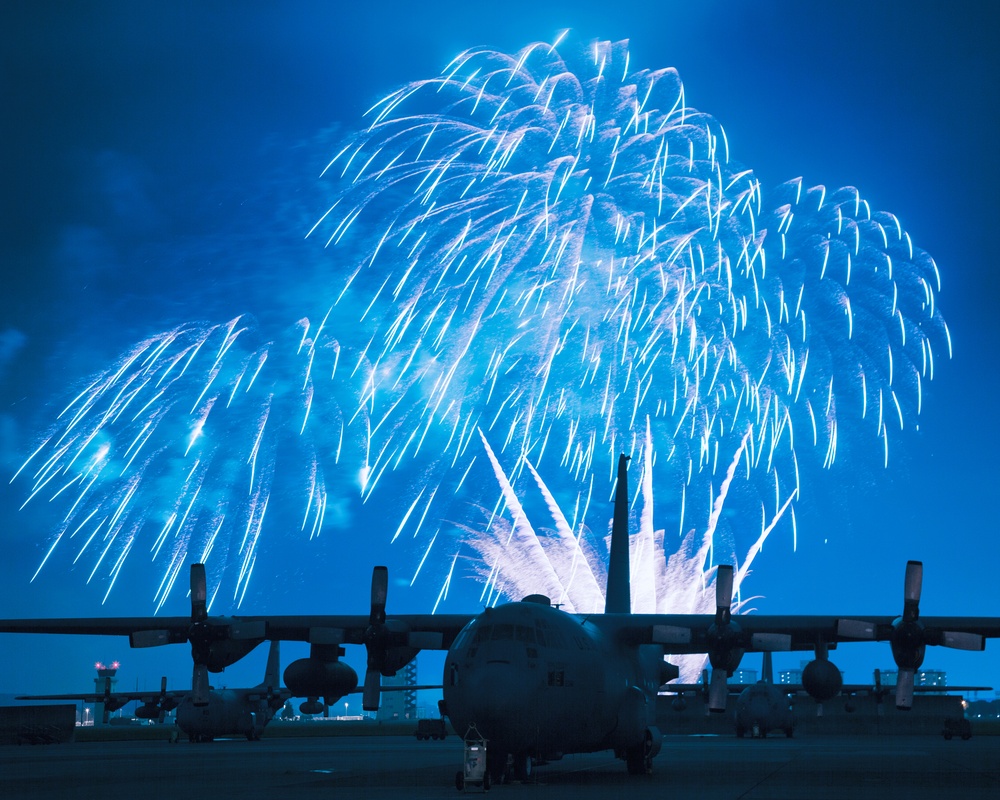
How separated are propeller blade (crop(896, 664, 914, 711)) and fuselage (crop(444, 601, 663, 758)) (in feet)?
23.7

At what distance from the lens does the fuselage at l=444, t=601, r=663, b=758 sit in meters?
22.3

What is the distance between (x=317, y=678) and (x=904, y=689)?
53.8 ft

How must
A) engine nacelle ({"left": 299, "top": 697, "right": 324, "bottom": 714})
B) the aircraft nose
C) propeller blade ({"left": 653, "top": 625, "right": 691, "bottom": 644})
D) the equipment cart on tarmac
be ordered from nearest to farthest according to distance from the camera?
1. the equipment cart on tarmac
2. the aircraft nose
3. propeller blade ({"left": 653, "top": 625, "right": 691, "bottom": 644})
4. engine nacelle ({"left": 299, "top": 697, "right": 324, "bottom": 714})

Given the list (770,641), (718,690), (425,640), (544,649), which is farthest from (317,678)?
(770,641)

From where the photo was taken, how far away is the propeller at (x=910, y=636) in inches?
1121

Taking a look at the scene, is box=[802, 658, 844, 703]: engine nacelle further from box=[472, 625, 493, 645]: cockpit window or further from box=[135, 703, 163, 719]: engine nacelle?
box=[135, 703, 163, 719]: engine nacelle

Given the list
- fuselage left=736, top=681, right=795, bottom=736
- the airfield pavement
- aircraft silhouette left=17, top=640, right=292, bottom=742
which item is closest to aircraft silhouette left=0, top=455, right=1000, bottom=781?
the airfield pavement

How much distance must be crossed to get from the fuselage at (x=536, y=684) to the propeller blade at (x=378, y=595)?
499cm

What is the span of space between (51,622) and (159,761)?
6274mm

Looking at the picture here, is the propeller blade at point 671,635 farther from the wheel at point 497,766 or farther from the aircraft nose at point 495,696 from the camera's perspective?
the aircraft nose at point 495,696

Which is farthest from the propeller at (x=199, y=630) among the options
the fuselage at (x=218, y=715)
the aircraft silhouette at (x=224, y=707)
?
the fuselage at (x=218, y=715)

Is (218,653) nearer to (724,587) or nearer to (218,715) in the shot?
(724,587)

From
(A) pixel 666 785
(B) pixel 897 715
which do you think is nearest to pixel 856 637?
(A) pixel 666 785

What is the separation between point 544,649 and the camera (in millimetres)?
23953
